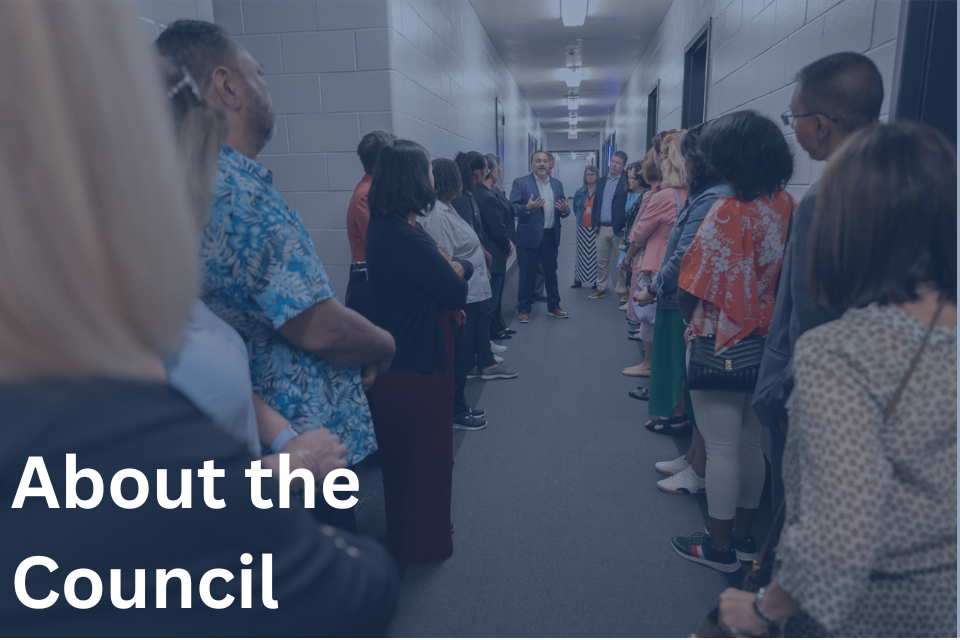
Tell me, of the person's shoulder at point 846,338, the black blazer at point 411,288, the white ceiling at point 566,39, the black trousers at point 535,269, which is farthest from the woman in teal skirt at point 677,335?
the white ceiling at point 566,39

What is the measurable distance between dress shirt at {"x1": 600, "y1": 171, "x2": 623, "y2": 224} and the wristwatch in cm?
521

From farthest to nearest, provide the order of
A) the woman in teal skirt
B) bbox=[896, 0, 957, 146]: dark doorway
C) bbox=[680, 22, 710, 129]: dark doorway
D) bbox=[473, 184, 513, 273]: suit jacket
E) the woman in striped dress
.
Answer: the woman in striped dress, bbox=[680, 22, 710, 129]: dark doorway, bbox=[473, 184, 513, 273]: suit jacket, the woman in teal skirt, bbox=[896, 0, 957, 146]: dark doorway

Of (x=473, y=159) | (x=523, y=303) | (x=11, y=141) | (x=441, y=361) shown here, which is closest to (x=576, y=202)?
(x=523, y=303)

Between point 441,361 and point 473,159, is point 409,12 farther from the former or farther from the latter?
point 441,361

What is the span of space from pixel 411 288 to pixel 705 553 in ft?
4.33

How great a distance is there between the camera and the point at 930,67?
1.56 m

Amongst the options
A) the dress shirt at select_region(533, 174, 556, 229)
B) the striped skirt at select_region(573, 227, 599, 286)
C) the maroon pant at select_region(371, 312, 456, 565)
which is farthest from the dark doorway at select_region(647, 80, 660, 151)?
the maroon pant at select_region(371, 312, 456, 565)

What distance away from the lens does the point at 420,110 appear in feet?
12.3

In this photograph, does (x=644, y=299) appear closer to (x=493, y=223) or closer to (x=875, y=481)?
(x=493, y=223)

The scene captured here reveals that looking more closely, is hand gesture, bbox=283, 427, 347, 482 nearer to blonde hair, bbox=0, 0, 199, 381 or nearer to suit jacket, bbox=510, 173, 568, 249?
blonde hair, bbox=0, 0, 199, 381

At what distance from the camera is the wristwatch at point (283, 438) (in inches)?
39.9

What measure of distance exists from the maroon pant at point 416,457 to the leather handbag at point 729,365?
804 millimetres

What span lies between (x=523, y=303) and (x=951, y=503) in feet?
15.1

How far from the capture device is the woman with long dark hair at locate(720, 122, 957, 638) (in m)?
0.79
